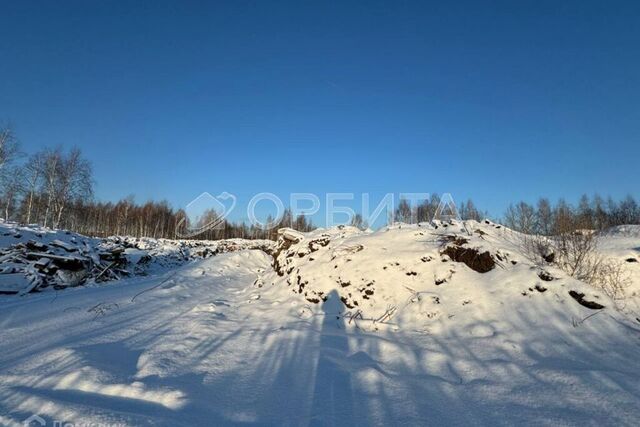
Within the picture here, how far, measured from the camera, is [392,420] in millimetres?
2775

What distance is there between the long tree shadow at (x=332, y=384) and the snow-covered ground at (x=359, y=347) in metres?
0.02

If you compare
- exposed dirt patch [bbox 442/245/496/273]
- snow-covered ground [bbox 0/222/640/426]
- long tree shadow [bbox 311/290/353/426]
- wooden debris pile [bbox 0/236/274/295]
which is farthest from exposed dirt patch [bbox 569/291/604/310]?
wooden debris pile [bbox 0/236/274/295]

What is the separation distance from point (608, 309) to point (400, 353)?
11.2 ft

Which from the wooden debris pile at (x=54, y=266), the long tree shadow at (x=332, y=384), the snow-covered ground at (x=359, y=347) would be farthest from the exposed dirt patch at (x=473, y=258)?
the wooden debris pile at (x=54, y=266)

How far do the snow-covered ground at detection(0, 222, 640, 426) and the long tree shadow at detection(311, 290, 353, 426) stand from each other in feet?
0.06

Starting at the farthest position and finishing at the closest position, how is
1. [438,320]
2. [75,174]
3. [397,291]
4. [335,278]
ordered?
[75,174], [335,278], [397,291], [438,320]

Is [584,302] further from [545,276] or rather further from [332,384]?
[332,384]

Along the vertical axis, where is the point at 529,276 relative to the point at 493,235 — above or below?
below

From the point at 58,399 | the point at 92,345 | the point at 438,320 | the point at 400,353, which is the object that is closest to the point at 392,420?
the point at 400,353

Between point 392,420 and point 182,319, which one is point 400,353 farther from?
point 182,319

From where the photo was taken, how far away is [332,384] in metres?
3.46

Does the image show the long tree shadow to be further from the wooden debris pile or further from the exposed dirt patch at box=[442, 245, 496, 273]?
the wooden debris pile

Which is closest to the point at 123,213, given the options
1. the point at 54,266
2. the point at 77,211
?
the point at 77,211

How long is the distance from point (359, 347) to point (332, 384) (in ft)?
4.45
